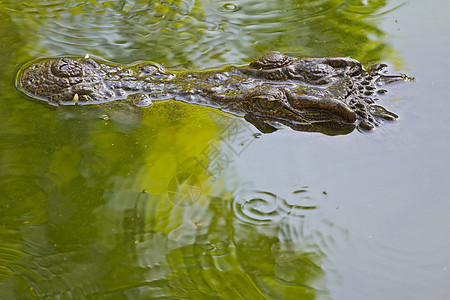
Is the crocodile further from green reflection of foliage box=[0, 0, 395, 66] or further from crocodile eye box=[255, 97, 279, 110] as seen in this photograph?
green reflection of foliage box=[0, 0, 395, 66]

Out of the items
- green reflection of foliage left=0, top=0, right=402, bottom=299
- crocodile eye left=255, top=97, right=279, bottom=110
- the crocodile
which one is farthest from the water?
crocodile eye left=255, top=97, right=279, bottom=110

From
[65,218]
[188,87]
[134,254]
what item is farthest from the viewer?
[188,87]

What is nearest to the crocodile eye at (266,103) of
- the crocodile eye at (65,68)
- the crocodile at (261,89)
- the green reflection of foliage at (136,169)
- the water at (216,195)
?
the crocodile at (261,89)

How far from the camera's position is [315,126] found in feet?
14.8

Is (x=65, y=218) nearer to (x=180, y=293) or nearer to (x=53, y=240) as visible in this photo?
(x=53, y=240)

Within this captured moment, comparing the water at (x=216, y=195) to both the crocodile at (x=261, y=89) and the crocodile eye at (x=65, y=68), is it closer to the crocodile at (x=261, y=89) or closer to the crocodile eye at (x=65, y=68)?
the crocodile at (x=261, y=89)

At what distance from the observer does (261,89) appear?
178 inches

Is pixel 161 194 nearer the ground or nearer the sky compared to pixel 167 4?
nearer the ground

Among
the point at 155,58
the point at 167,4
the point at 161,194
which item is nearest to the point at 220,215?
the point at 161,194

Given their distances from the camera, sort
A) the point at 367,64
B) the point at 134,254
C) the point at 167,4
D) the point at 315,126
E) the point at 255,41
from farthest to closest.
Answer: the point at 167,4
the point at 255,41
the point at 367,64
the point at 315,126
the point at 134,254

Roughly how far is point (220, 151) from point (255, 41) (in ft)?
6.46

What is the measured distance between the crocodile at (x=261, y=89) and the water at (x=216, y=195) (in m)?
0.12

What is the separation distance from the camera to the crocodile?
177 inches

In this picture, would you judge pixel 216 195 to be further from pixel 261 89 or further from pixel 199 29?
pixel 199 29
